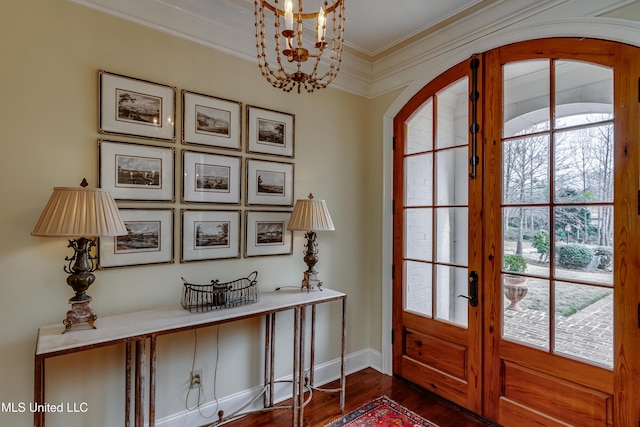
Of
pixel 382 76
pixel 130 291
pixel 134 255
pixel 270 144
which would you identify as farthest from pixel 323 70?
pixel 130 291

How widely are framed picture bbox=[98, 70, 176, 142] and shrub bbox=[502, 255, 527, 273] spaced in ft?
7.37

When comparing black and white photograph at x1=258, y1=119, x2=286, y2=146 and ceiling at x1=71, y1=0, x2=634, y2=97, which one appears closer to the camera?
ceiling at x1=71, y1=0, x2=634, y2=97

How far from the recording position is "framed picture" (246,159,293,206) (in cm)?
226

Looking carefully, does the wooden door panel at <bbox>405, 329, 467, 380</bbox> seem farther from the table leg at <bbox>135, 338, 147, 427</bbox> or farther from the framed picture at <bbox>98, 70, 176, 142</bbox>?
the framed picture at <bbox>98, 70, 176, 142</bbox>

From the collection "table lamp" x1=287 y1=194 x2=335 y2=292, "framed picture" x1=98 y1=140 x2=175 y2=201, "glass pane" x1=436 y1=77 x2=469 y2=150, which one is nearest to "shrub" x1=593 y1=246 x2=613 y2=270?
"glass pane" x1=436 y1=77 x2=469 y2=150

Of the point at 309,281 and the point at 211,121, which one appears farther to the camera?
the point at 309,281

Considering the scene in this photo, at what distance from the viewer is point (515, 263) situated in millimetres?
2053

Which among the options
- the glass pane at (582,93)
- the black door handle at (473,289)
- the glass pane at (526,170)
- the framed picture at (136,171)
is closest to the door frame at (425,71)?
the glass pane at (582,93)

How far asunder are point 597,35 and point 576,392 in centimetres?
195

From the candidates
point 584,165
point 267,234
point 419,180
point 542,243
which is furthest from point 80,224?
point 584,165

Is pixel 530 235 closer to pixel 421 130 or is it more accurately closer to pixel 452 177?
pixel 452 177

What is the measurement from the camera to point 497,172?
6.94ft

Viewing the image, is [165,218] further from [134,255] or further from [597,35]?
[597,35]

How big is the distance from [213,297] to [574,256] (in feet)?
6.82
